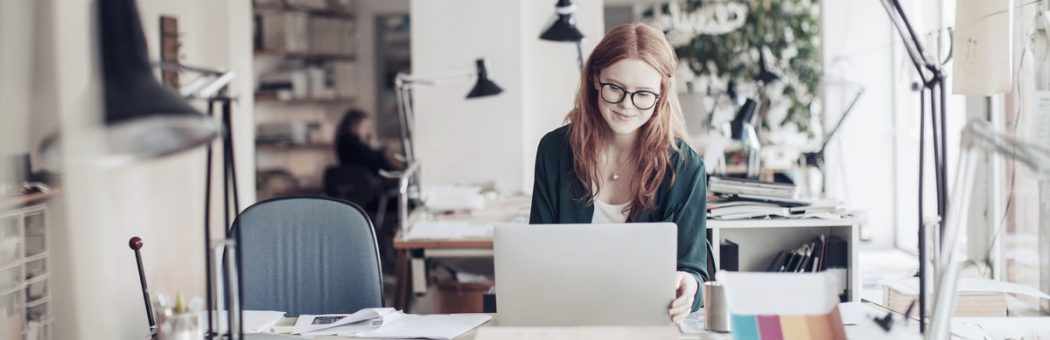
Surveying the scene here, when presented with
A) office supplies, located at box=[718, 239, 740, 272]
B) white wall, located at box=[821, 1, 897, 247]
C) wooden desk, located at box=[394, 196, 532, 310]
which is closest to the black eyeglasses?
office supplies, located at box=[718, 239, 740, 272]

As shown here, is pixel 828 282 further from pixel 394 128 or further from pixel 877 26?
pixel 394 128

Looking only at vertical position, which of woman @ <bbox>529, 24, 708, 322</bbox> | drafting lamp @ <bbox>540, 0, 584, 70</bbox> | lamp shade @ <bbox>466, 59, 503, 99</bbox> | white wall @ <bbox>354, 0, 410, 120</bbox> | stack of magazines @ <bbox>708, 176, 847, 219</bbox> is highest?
white wall @ <bbox>354, 0, 410, 120</bbox>

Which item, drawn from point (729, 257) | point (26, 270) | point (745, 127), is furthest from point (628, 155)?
point (26, 270)

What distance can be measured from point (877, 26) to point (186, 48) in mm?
4417

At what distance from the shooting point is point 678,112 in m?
2.32

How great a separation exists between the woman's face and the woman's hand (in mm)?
381

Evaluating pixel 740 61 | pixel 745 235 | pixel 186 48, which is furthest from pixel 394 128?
pixel 745 235

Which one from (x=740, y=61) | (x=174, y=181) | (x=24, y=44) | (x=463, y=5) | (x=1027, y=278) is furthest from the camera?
(x=740, y=61)

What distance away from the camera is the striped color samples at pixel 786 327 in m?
1.57

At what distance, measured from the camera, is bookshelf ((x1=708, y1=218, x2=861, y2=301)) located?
286 cm

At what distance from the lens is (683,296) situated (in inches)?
71.5

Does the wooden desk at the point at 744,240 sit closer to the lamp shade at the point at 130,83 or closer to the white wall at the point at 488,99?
the white wall at the point at 488,99

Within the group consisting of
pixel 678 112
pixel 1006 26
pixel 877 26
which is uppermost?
pixel 877 26

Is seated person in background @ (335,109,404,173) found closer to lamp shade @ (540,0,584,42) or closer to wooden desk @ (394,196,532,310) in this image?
wooden desk @ (394,196,532,310)
